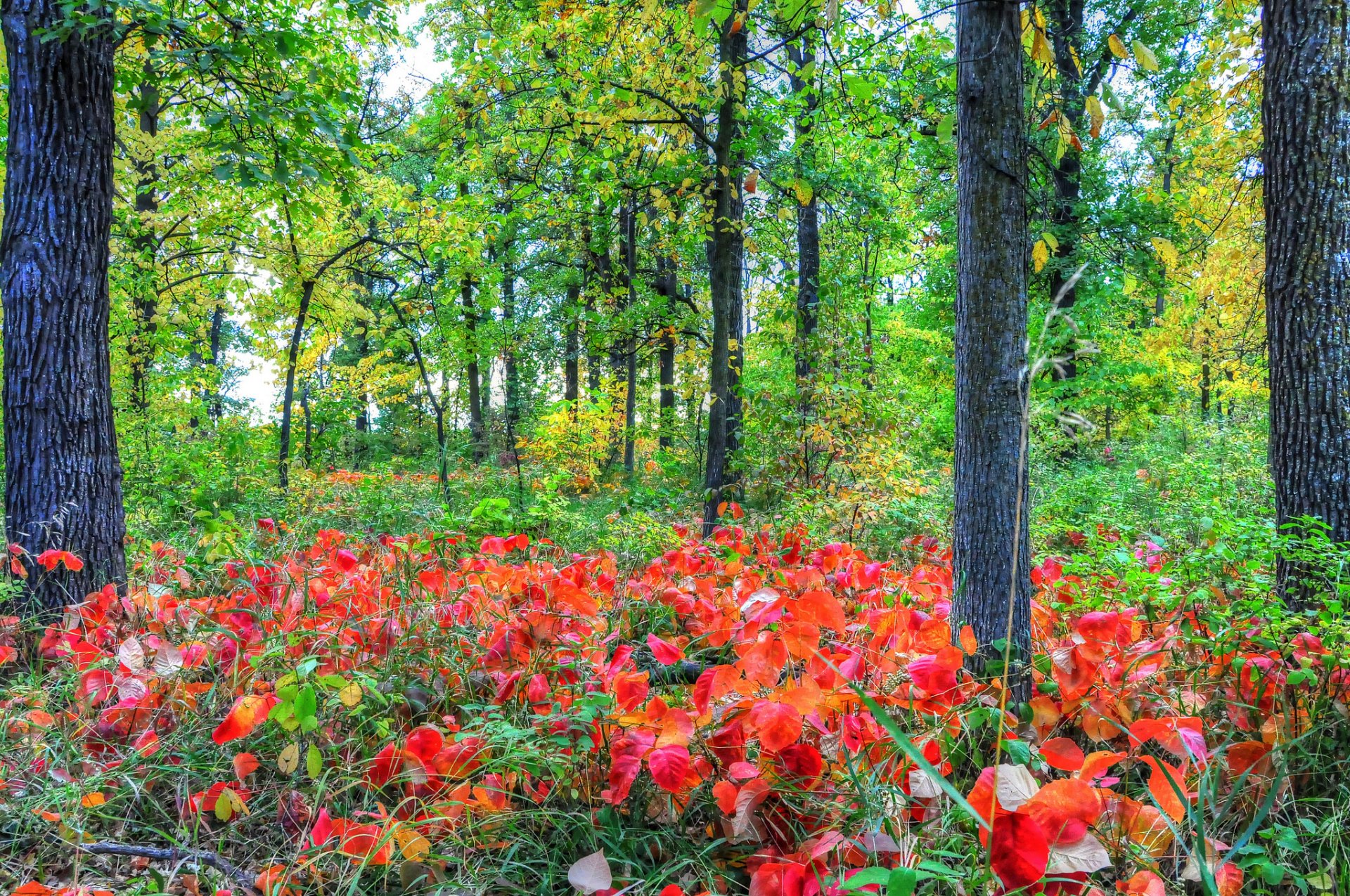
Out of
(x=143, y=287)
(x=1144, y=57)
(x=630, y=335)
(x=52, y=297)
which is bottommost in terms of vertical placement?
(x=52, y=297)

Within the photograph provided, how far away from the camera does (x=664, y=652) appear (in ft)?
6.25

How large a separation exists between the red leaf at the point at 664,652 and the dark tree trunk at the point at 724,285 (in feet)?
14.0

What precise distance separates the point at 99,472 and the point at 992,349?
13.4 feet

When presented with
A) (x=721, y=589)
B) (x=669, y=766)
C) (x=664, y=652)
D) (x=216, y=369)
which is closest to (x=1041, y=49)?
(x=664, y=652)

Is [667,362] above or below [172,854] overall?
above

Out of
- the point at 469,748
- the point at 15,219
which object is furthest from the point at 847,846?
the point at 15,219

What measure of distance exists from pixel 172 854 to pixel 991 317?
99.6 inches

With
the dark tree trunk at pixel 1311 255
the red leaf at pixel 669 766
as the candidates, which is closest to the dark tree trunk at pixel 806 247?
the dark tree trunk at pixel 1311 255

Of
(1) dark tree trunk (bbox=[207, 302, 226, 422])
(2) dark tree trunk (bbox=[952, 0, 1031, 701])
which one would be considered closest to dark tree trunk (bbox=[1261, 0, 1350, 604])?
(2) dark tree trunk (bbox=[952, 0, 1031, 701])

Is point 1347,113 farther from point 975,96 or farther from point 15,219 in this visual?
point 15,219

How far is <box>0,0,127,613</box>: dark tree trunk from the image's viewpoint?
128 inches

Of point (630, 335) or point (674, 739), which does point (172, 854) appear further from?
point (630, 335)

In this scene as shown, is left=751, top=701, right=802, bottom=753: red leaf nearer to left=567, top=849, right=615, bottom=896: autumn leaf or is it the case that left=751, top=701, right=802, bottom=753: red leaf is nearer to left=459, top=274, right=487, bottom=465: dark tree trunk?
left=567, top=849, right=615, bottom=896: autumn leaf

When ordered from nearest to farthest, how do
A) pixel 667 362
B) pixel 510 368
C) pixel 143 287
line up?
1. pixel 143 287
2. pixel 510 368
3. pixel 667 362
